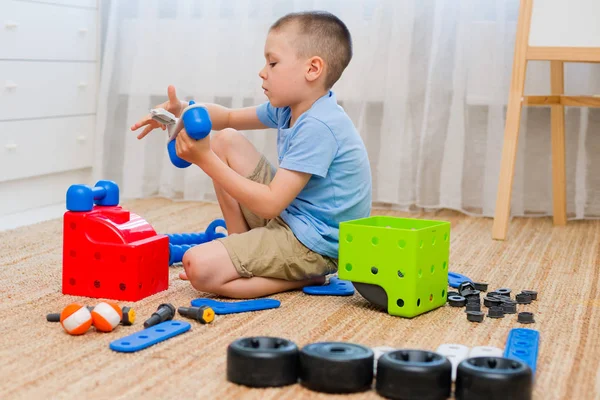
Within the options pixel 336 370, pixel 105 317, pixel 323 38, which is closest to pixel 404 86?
pixel 323 38

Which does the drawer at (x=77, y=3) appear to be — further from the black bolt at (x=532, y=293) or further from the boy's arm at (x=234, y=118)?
the black bolt at (x=532, y=293)

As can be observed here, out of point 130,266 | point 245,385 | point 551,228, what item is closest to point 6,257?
point 130,266

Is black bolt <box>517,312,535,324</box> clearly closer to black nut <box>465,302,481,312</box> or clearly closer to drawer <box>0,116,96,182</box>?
black nut <box>465,302,481,312</box>

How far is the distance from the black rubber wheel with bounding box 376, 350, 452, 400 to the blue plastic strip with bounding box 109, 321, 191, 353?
1.09ft

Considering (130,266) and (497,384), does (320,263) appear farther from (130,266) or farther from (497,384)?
(497,384)

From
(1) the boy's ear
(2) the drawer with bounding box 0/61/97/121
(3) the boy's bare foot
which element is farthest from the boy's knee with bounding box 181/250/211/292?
(2) the drawer with bounding box 0/61/97/121

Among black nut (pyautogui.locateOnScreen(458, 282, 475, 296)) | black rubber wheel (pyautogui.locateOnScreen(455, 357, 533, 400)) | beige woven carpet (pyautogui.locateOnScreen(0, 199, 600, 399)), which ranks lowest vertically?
beige woven carpet (pyautogui.locateOnScreen(0, 199, 600, 399))

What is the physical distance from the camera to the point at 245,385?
0.90 m

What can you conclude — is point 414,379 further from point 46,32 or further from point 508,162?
point 46,32

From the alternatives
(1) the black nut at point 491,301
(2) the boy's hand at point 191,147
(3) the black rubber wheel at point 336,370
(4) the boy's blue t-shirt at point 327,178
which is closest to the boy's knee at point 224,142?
(4) the boy's blue t-shirt at point 327,178

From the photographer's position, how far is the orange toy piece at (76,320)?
3.57 feet

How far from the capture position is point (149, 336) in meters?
1.08

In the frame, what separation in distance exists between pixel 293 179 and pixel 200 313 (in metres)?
0.29

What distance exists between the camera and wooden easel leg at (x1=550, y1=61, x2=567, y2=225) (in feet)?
6.96
